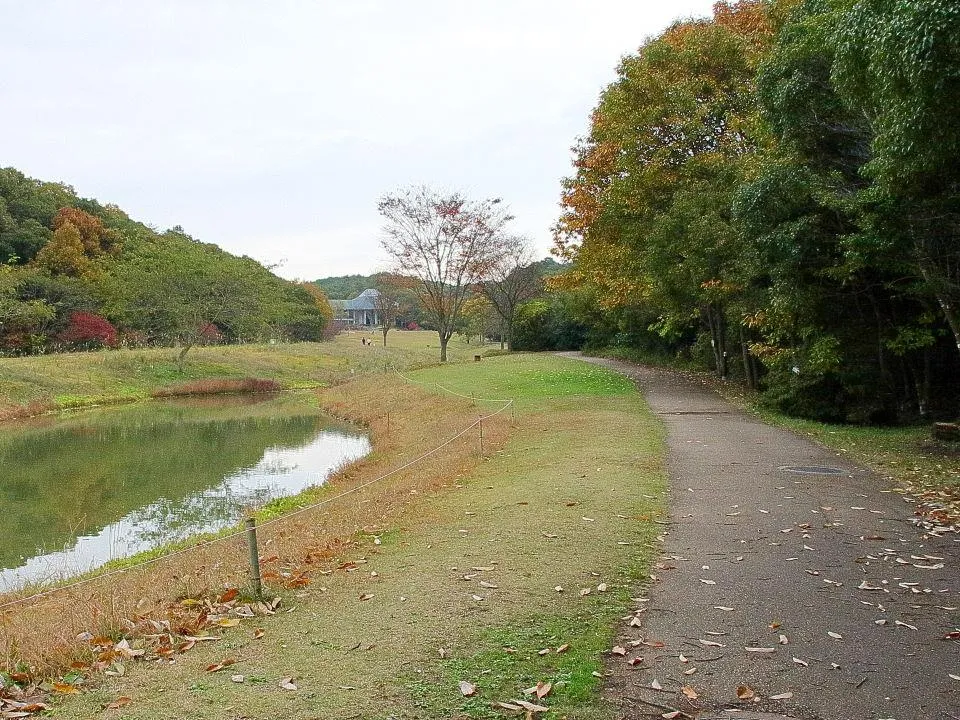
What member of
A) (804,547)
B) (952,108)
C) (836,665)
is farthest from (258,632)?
(952,108)

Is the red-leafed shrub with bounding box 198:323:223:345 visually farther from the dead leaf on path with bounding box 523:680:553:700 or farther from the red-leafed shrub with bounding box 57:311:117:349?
the dead leaf on path with bounding box 523:680:553:700

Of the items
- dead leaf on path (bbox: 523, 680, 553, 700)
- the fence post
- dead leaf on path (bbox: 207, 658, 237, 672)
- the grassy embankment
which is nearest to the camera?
dead leaf on path (bbox: 523, 680, 553, 700)

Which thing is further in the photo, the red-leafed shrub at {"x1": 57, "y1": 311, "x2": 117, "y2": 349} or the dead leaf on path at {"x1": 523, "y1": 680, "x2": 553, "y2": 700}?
the red-leafed shrub at {"x1": 57, "y1": 311, "x2": 117, "y2": 349}

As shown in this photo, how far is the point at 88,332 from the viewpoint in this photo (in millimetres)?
47281

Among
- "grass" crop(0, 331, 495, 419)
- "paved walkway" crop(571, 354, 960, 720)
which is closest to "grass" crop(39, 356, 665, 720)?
"paved walkway" crop(571, 354, 960, 720)

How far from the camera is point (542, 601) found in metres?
6.29

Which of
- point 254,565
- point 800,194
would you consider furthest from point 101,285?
point 254,565

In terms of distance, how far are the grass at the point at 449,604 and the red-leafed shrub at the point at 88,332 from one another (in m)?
40.8

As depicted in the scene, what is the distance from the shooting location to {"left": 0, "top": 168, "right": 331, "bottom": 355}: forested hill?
1724 inches

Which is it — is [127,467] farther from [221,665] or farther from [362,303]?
[362,303]

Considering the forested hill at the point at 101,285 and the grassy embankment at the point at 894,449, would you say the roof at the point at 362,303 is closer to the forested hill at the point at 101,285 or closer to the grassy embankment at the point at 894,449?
the forested hill at the point at 101,285

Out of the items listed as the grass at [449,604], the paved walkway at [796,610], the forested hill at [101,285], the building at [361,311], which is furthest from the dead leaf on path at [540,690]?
the building at [361,311]

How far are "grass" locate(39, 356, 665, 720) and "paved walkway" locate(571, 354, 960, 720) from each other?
Result: 0.45m

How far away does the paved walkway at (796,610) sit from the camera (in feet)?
15.0
